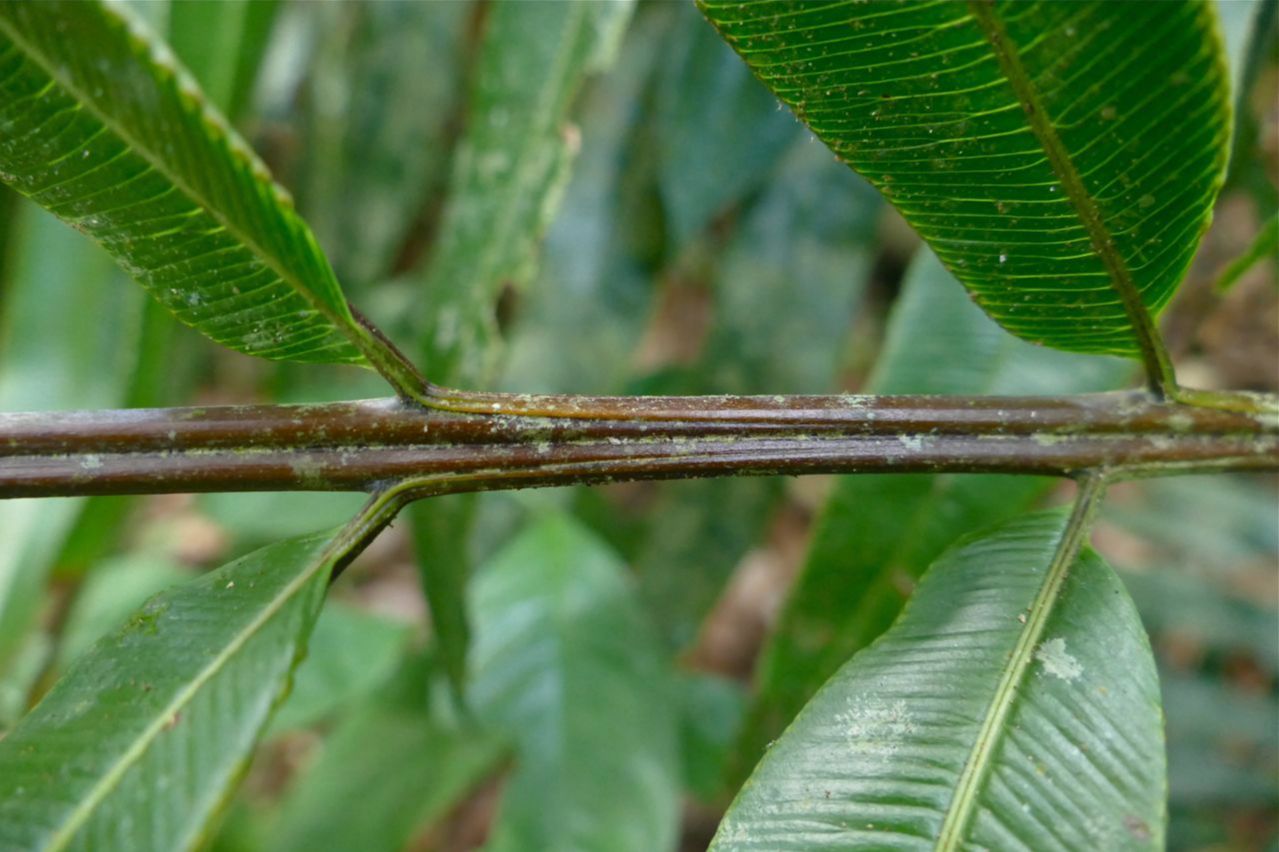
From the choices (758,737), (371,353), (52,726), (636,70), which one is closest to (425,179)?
(636,70)

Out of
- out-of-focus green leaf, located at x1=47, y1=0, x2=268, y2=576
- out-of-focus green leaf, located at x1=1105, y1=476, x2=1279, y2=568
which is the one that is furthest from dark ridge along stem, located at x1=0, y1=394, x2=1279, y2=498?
out-of-focus green leaf, located at x1=1105, y1=476, x2=1279, y2=568

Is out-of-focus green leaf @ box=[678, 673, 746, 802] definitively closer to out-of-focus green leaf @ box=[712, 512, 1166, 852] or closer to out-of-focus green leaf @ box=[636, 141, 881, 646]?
out-of-focus green leaf @ box=[636, 141, 881, 646]

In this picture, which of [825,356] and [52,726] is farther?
[825,356]

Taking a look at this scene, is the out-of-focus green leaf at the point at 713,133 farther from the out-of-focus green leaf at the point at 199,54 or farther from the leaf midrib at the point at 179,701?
the leaf midrib at the point at 179,701

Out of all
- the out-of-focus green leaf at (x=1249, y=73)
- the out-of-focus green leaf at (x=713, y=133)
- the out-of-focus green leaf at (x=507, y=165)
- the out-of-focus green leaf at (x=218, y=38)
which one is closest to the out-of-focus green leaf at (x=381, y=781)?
the out-of-focus green leaf at (x=507, y=165)

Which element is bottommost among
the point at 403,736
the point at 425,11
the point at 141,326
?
the point at 403,736

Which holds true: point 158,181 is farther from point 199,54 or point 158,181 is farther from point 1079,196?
point 199,54

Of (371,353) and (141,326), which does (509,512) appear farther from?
(371,353)
